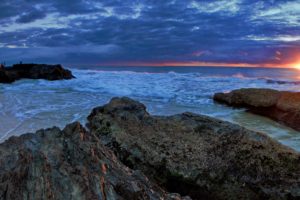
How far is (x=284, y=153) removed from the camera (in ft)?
12.7

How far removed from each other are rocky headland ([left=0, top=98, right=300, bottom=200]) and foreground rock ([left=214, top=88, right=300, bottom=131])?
4.61m

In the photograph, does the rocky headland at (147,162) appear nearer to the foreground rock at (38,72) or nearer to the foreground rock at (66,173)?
the foreground rock at (66,173)

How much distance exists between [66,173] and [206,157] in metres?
2.02

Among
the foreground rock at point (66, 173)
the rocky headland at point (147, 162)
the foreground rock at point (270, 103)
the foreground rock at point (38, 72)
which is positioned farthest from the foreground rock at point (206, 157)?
the foreground rock at point (38, 72)

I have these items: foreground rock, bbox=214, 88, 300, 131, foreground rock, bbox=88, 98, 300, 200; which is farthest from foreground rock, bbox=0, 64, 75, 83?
foreground rock, bbox=88, 98, 300, 200

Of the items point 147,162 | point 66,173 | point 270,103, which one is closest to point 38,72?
point 270,103

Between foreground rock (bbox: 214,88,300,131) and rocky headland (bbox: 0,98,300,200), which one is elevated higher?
rocky headland (bbox: 0,98,300,200)

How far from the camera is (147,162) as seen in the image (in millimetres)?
4129

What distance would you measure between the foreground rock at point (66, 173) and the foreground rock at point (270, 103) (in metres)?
6.48

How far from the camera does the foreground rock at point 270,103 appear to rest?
29.8ft

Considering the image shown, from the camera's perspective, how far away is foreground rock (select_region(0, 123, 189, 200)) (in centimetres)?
237

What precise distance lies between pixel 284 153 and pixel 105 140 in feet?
7.98

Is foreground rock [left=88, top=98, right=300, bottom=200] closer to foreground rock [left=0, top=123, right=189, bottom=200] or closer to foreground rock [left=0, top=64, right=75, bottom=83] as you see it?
foreground rock [left=0, top=123, right=189, bottom=200]

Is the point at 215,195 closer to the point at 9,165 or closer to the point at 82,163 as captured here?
the point at 82,163
